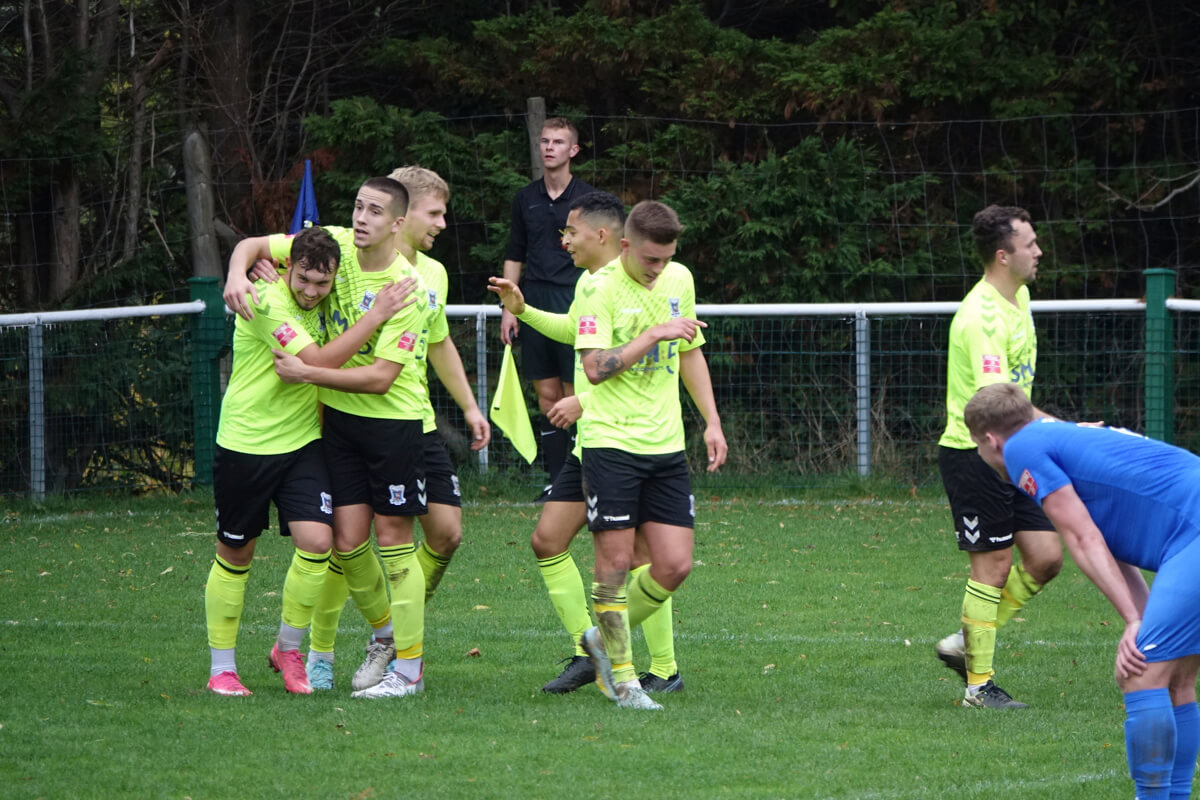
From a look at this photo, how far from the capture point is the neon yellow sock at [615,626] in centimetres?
546

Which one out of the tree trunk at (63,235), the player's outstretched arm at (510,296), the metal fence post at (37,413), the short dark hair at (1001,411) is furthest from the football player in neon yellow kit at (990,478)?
the tree trunk at (63,235)

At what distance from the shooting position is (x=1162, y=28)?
1407cm

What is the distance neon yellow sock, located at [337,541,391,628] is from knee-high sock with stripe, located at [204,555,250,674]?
39 centimetres

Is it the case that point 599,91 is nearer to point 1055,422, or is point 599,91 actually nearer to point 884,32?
point 884,32

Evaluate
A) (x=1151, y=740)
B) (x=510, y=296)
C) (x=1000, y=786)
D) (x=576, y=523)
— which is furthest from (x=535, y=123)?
(x=1151, y=740)

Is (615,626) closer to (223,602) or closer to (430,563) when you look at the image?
(430,563)

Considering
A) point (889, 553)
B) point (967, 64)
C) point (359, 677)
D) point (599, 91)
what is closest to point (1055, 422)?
point (359, 677)

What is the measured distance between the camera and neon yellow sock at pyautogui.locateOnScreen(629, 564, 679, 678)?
569 cm

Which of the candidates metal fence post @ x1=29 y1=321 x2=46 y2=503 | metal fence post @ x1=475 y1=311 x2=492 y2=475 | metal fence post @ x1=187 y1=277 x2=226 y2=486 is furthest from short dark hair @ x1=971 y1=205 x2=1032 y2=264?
metal fence post @ x1=29 y1=321 x2=46 y2=503

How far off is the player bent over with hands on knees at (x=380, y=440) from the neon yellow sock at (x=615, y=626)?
714 mm

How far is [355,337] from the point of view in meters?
5.48

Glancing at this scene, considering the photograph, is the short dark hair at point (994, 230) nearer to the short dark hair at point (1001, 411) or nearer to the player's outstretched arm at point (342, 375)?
the short dark hair at point (1001, 411)

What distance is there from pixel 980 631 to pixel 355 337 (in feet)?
8.40

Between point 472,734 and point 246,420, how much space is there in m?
1.49
